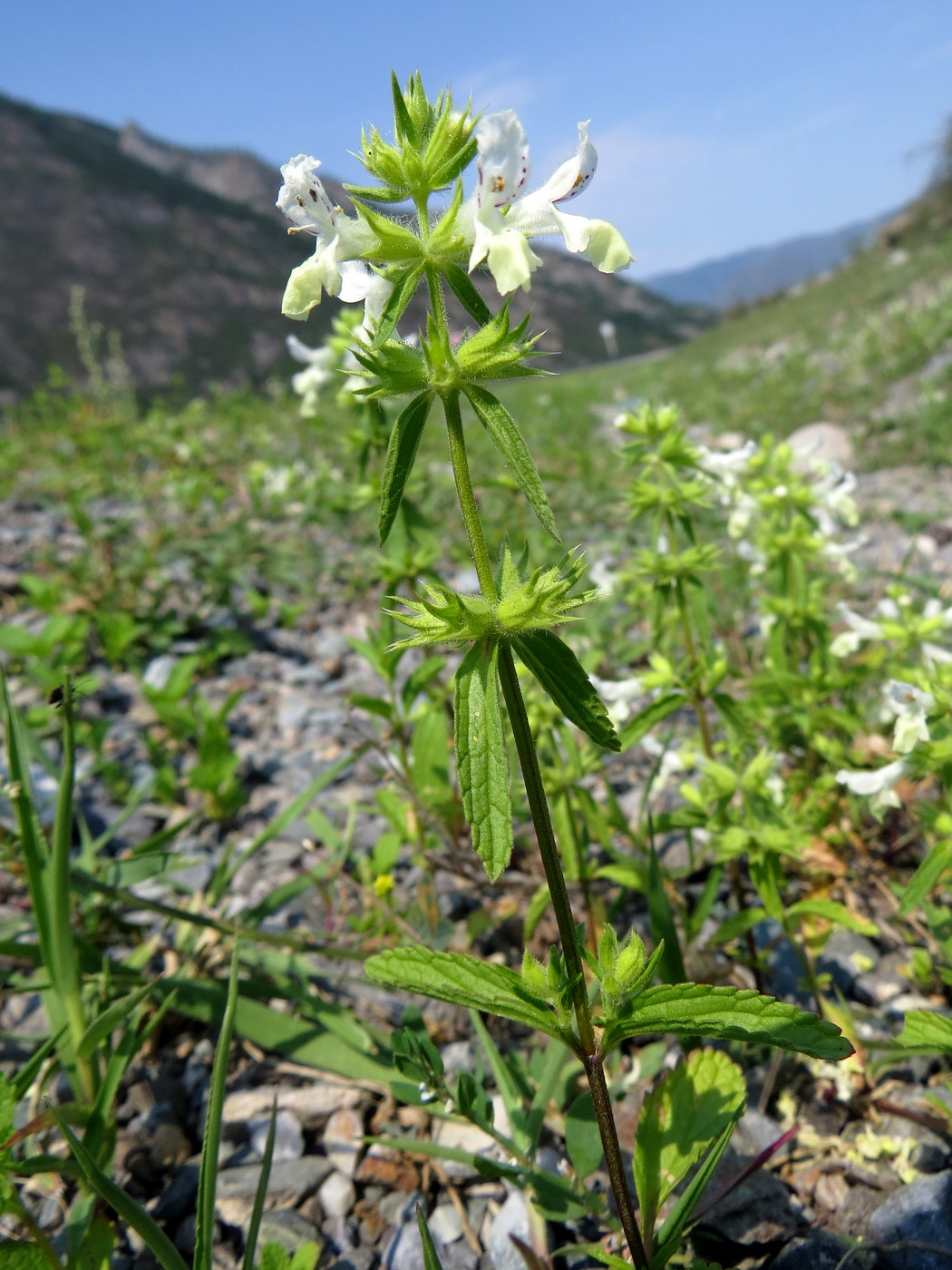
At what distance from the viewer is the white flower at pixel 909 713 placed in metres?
1.56

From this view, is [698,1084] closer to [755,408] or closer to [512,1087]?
[512,1087]

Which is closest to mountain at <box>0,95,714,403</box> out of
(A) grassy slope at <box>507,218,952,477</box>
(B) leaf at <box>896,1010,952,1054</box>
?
(A) grassy slope at <box>507,218,952,477</box>

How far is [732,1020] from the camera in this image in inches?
38.5

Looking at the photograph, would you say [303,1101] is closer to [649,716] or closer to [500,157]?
[649,716]

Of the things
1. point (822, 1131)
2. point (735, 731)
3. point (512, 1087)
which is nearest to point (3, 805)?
point (512, 1087)

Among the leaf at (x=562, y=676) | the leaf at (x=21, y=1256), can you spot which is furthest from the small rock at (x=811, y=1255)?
the leaf at (x=21, y=1256)

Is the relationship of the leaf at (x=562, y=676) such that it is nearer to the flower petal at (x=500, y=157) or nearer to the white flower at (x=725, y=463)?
the flower petal at (x=500, y=157)

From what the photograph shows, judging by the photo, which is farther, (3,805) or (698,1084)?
(3,805)

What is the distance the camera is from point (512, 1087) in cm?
157

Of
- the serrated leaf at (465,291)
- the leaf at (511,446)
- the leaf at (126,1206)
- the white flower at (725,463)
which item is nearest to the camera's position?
the leaf at (511,446)

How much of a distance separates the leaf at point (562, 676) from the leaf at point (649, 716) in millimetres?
851

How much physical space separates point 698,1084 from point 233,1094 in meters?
1.03

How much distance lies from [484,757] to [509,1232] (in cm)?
102

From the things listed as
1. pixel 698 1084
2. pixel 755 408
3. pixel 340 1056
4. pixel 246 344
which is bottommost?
pixel 340 1056
